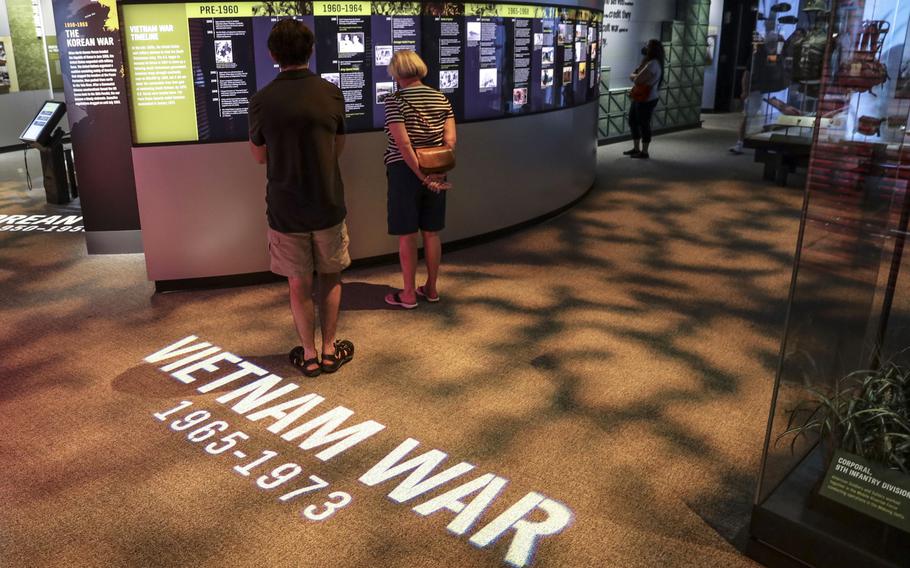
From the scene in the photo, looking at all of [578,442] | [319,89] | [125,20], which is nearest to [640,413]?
[578,442]

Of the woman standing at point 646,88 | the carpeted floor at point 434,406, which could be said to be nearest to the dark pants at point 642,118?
the woman standing at point 646,88

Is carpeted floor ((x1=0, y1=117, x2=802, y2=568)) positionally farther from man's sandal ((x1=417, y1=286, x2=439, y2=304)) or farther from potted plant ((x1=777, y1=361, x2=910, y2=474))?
potted plant ((x1=777, y1=361, x2=910, y2=474))

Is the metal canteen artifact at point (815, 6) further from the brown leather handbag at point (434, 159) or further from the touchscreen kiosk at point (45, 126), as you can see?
the touchscreen kiosk at point (45, 126)

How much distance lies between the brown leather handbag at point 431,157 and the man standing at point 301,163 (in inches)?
28.3

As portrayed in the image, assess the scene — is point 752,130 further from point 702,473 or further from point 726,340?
point 702,473

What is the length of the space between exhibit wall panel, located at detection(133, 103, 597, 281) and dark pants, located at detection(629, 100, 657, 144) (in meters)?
4.03

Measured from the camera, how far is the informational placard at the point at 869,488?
235 centimetres

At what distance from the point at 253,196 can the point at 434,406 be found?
2.43 metres

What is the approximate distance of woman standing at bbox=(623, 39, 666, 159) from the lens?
1004cm

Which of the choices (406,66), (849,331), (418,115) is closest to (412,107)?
(418,115)

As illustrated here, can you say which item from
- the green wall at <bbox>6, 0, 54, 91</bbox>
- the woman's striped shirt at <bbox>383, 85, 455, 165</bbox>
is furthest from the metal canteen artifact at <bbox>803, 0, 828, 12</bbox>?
the green wall at <bbox>6, 0, 54, 91</bbox>

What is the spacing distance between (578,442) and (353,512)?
1058mm

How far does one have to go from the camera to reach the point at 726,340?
453 cm

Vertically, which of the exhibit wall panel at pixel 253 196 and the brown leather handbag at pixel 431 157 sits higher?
the brown leather handbag at pixel 431 157
